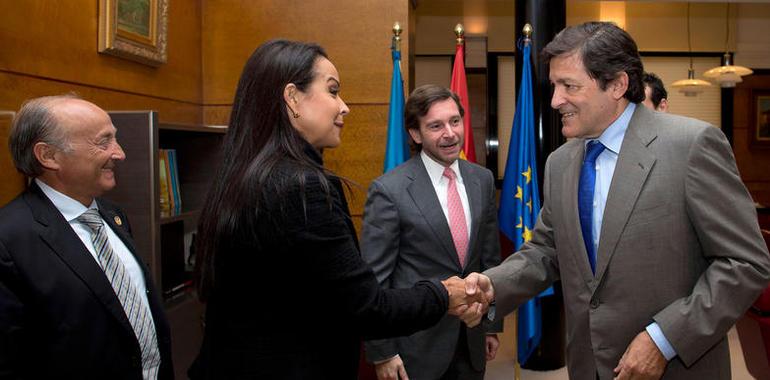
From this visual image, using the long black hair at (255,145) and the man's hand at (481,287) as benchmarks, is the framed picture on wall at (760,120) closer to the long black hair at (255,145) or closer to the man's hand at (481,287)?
the man's hand at (481,287)

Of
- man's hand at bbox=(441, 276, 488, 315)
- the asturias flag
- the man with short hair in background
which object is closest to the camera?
→ man's hand at bbox=(441, 276, 488, 315)

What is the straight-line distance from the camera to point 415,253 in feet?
8.38

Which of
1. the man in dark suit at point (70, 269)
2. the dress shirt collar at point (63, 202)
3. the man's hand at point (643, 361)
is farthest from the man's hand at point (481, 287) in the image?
the dress shirt collar at point (63, 202)

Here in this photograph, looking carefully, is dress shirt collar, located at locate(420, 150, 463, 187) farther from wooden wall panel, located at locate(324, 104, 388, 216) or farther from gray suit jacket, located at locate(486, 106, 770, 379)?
wooden wall panel, located at locate(324, 104, 388, 216)

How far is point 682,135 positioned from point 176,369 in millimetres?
2291

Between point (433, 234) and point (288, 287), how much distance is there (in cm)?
116

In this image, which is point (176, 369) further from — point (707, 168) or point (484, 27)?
point (484, 27)

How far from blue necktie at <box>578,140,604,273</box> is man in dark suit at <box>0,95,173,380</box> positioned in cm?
135

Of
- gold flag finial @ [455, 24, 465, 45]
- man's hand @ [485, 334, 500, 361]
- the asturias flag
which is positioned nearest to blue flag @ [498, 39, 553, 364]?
the asturias flag

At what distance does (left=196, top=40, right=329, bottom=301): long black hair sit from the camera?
4.79 feet

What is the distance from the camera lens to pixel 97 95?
292 centimetres

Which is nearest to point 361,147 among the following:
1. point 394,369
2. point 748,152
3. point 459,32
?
point 459,32

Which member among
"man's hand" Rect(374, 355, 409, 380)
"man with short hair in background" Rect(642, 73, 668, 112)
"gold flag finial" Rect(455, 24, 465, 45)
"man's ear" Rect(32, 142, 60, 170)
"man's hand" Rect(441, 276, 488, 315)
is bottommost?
"man's hand" Rect(374, 355, 409, 380)

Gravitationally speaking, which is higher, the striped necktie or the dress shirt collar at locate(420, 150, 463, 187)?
the dress shirt collar at locate(420, 150, 463, 187)
